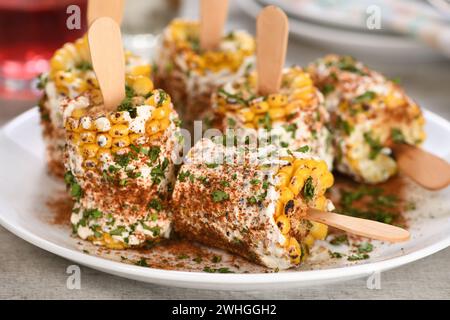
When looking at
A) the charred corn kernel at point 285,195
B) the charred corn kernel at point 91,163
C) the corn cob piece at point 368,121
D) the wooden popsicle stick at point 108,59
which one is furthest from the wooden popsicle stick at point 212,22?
the charred corn kernel at point 285,195

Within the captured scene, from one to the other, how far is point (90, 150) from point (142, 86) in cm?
27

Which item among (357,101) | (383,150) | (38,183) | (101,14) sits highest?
(101,14)

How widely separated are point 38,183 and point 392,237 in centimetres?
119

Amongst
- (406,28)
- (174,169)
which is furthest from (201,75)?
(406,28)

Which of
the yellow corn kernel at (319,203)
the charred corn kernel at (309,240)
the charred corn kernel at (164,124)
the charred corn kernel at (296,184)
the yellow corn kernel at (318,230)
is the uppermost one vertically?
the charred corn kernel at (164,124)

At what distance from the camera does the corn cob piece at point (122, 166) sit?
1.90 m

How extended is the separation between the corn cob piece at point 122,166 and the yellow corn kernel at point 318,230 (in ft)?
1.33

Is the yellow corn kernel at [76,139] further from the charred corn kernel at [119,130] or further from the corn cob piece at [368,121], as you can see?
the corn cob piece at [368,121]

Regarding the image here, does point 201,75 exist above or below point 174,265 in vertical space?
above

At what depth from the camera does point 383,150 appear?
7.97 feet

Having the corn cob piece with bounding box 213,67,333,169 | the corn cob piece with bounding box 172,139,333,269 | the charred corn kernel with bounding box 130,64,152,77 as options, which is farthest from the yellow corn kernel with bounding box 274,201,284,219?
the charred corn kernel with bounding box 130,64,152,77

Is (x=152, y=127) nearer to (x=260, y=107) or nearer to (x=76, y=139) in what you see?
(x=76, y=139)

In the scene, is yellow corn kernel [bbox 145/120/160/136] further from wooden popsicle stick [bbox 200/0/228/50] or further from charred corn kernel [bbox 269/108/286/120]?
wooden popsicle stick [bbox 200/0/228/50]

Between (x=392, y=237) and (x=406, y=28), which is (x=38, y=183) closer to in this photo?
(x=392, y=237)
